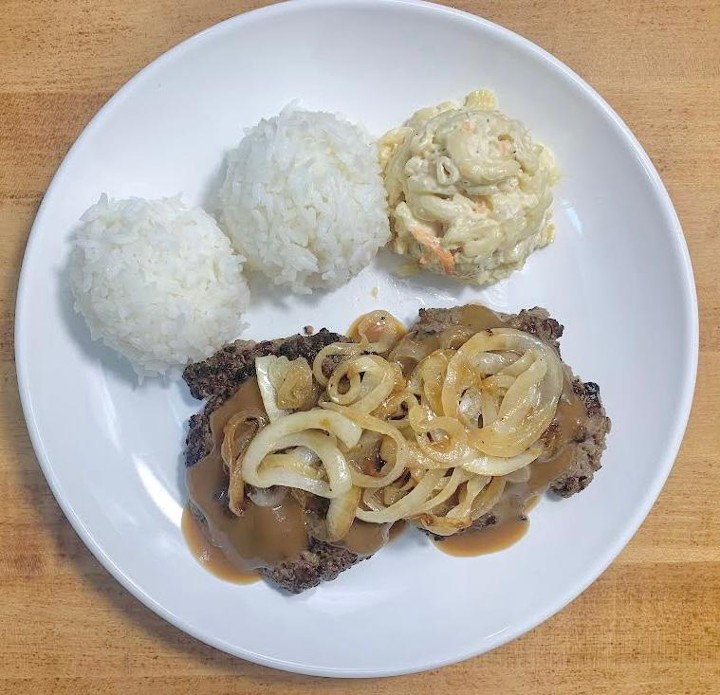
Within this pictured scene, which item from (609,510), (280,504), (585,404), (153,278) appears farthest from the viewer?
(609,510)

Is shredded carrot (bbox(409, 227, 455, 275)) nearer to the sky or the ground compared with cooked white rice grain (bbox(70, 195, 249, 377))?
nearer to the sky

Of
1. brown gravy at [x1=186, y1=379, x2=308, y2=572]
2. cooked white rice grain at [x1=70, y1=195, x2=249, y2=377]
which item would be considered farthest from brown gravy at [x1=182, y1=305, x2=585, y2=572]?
cooked white rice grain at [x1=70, y1=195, x2=249, y2=377]

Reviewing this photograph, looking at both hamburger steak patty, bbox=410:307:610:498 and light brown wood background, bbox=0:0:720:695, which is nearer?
A: hamburger steak patty, bbox=410:307:610:498

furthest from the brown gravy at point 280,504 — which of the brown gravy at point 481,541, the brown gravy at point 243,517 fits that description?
the brown gravy at point 481,541

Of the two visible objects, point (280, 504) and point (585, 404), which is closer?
point (280, 504)

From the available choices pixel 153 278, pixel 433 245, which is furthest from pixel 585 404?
pixel 153 278

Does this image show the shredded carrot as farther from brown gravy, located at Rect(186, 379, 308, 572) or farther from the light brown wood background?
the light brown wood background

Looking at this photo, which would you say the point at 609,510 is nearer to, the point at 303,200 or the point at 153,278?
the point at 303,200
